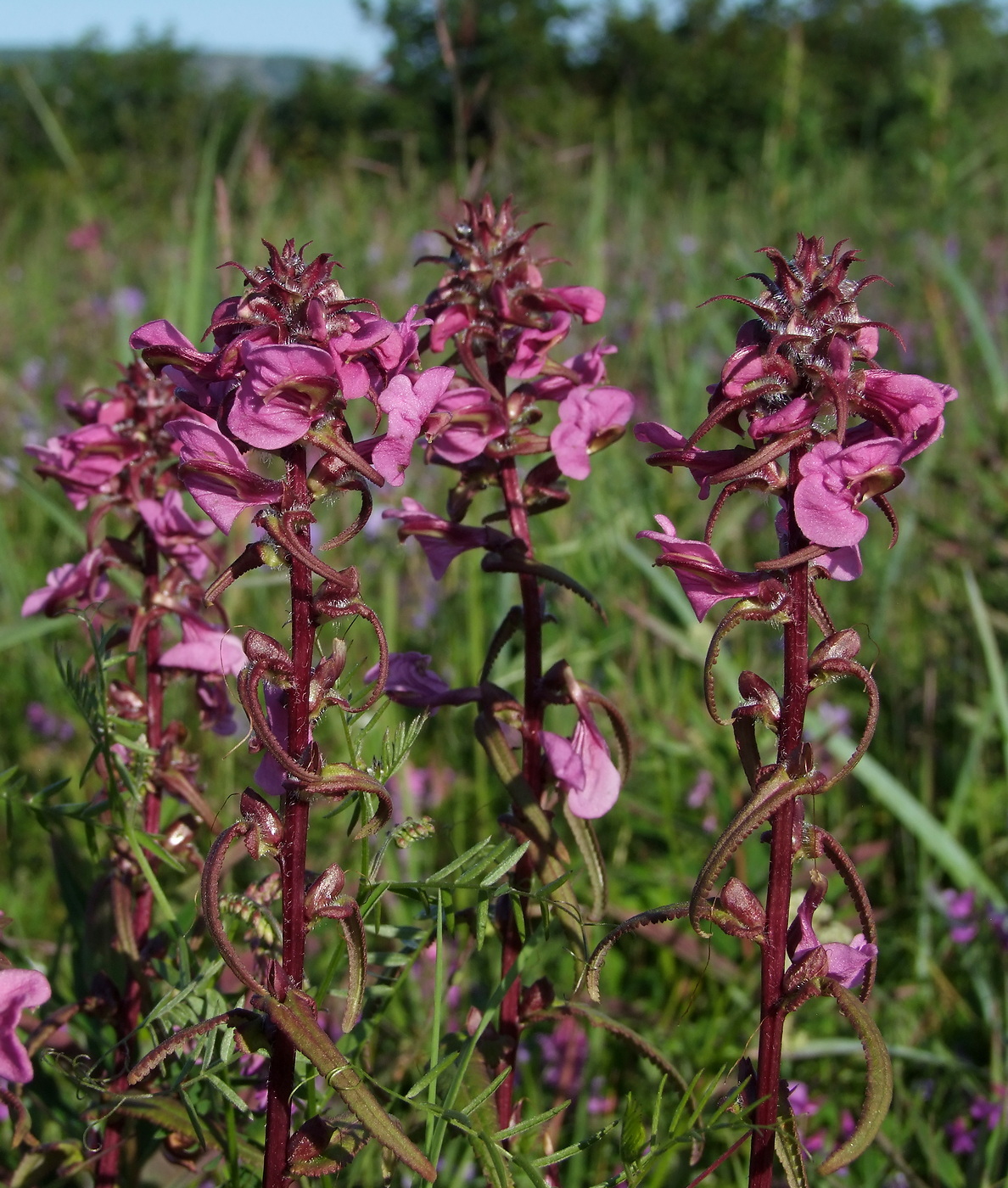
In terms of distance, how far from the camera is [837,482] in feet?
3.00

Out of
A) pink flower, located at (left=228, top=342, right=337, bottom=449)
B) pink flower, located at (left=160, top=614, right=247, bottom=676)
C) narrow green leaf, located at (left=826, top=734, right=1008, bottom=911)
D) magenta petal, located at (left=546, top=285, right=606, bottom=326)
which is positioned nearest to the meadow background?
narrow green leaf, located at (left=826, top=734, right=1008, bottom=911)

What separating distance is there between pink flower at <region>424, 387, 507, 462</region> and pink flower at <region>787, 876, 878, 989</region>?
1.85 ft

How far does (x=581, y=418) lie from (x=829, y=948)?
1.94ft

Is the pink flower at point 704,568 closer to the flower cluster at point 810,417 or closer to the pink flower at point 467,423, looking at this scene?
the flower cluster at point 810,417

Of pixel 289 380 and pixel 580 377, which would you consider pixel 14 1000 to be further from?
pixel 580 377

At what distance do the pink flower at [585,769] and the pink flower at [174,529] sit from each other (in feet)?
1.63

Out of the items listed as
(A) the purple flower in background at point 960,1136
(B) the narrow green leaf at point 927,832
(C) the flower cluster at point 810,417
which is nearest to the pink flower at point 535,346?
(C) the flower cluster at point 810,417

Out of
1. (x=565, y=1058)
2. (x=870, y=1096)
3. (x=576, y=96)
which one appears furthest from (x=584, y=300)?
(x=576, y=96)

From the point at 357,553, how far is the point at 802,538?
2.48 metres

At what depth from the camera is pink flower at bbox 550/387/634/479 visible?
3.96 ft

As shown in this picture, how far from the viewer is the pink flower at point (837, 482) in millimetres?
899

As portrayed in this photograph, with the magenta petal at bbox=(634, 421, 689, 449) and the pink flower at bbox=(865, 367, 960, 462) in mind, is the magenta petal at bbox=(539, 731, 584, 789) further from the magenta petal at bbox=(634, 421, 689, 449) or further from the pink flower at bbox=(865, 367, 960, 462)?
the pink flower at bbox=(865, 367, 960, 462)

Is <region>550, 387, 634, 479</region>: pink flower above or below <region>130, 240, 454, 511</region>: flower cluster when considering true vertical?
below

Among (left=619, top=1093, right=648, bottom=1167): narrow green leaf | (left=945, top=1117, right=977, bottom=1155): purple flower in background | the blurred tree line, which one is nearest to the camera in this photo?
(left=619, top=1093, right=648, bottom=1167): narrow green leaf
